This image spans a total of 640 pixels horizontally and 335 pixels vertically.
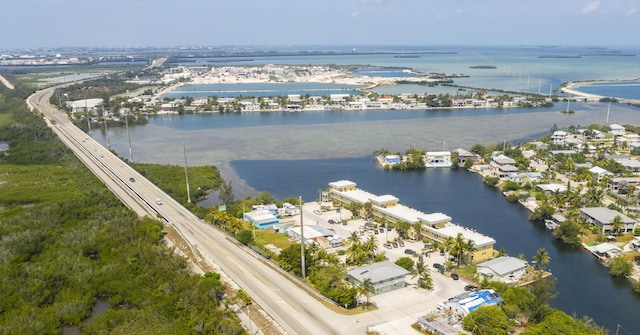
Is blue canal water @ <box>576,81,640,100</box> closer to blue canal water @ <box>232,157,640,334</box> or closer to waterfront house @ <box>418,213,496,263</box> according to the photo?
blue canal water @ <box>232,157,640,334</box>

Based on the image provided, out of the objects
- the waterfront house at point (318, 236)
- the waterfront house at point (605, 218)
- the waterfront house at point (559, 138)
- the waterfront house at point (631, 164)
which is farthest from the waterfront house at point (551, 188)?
the waterfront house at point (318, 236)

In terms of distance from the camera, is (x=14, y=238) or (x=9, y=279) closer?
(x=9, y=279)

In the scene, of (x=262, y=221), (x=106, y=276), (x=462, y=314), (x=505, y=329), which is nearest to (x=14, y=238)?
(x=106, y=276)

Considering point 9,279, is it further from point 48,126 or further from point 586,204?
point 48,126

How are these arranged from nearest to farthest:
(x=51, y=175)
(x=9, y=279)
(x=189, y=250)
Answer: (x=9, y=279), (x=189, y=250), (x=51, y=175)

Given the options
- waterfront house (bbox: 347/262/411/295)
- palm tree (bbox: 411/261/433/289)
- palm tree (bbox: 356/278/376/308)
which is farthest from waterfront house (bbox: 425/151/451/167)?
palm tree (bbox: 356/278/376/308)

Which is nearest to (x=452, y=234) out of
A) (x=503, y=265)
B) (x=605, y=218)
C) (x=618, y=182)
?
(x=503, y=265)
